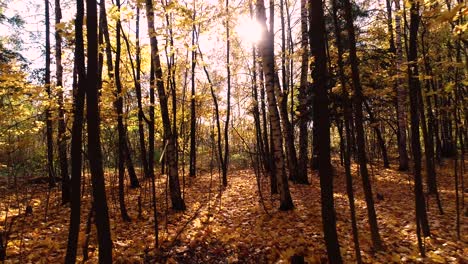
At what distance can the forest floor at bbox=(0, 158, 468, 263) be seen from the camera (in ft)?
18.9

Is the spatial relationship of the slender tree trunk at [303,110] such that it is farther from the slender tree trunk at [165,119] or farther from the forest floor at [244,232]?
the slender tree trunk at [165,119]

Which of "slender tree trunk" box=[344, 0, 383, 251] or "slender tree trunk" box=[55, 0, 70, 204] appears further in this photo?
"slender tree trunk" box=[55, 0, 70, 204]

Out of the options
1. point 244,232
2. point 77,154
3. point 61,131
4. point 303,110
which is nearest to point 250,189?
point 303,110

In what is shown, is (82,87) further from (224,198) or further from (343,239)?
(224,198)

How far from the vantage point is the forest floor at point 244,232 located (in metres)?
5.77

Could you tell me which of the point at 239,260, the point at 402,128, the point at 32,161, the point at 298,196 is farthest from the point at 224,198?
the point at 32,161

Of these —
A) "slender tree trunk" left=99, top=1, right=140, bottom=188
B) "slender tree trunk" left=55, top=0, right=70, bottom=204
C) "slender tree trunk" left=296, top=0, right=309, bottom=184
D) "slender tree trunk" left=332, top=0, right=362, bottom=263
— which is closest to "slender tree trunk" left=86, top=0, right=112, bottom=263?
"slender tree trunk" left=332, top=0, right=362, bottom=263

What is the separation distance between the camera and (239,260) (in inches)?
227

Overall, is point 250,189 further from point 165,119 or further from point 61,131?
point 61,131

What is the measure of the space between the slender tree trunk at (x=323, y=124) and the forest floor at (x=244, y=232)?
1.48 meters

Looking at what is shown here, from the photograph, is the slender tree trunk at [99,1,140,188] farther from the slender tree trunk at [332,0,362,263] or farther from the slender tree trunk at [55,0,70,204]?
the slender tree trunk at [332,0,362,263]

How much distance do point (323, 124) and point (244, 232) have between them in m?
3.90

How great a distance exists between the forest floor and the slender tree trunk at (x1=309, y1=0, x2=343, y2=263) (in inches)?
58.1

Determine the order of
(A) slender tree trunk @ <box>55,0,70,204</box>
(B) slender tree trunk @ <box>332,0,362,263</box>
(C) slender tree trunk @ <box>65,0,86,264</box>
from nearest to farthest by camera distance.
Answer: (C) slender tree trunk @ <box>65,0,86,264</box>, (B) slender tree trunk @ <box>332,0,362,263</box>, (A) slender tree trunk @ <box>55,0,70,204</box>
